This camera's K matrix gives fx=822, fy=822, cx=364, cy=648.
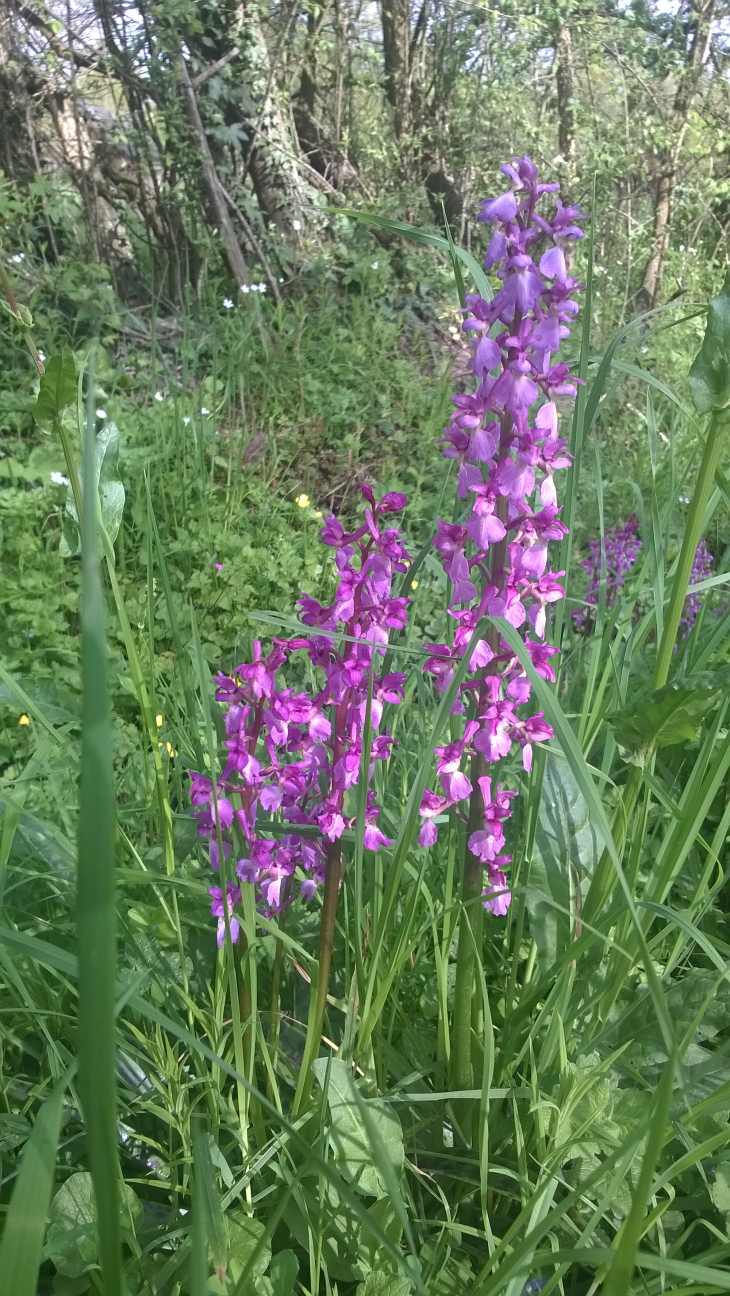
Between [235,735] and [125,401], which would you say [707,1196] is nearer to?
[235,735]

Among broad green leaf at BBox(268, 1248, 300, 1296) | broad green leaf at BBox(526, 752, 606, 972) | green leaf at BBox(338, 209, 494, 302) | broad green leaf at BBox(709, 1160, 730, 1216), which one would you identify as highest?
green leaf at BBox(338, 209, 494, 302)

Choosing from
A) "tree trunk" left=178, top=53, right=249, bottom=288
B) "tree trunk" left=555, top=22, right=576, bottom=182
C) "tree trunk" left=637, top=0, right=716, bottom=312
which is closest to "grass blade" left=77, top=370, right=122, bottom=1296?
"tree trunk" left=178, top=53, right=249, bottom=288

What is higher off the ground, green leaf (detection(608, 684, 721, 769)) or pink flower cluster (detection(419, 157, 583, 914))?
pink flower cluster (detection(419, 157, 583, 914))

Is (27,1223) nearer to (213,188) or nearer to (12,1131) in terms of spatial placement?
(12,1131)

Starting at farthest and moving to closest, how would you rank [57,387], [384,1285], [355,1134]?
[57,387], [355,1134], [384,1285]

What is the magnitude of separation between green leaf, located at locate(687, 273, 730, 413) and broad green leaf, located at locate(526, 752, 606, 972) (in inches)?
19.7

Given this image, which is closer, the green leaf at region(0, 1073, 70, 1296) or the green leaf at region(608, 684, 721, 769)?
the green leaf at region(0, 1073, 70, 1296)

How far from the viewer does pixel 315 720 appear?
1058mm

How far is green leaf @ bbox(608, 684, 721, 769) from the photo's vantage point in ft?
2.90

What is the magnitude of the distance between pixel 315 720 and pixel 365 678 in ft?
0.30

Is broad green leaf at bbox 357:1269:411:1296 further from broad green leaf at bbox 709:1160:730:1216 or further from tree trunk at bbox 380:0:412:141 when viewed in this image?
tree trunk at bbox 380:0:412:141

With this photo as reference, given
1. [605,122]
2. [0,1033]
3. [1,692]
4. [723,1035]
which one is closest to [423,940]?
[723,1035]

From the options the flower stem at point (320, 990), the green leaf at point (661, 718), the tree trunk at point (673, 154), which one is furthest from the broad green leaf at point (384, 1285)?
the tree trunk at point (673, 154)

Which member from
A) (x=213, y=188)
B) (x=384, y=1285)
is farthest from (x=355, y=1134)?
(x=213, y=188)
